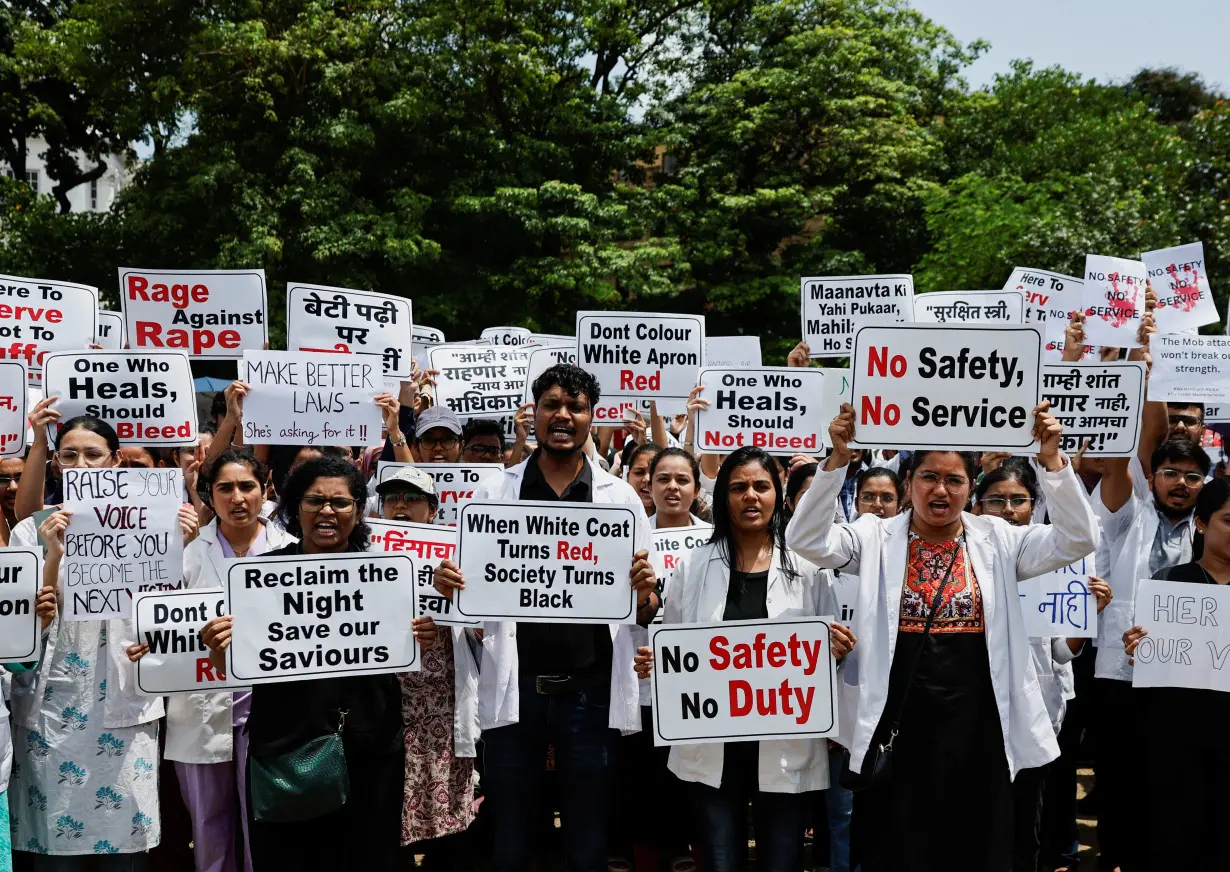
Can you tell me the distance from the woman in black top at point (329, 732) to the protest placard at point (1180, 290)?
6.88 metres

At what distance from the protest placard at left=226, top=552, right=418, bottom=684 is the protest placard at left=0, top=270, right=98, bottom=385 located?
3604mm

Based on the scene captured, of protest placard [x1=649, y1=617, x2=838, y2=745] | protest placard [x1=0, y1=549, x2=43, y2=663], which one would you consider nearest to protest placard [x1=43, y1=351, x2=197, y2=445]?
protest placard [x1=0, y1=549, x2=43, y2=663]

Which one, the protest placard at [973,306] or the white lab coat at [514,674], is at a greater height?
the protest placard at [973,306]

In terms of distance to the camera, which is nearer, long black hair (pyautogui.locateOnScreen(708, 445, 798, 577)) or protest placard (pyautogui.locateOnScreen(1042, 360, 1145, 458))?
long black hair (pyautogui.locateOnScreen(708, 445, 798, 577))

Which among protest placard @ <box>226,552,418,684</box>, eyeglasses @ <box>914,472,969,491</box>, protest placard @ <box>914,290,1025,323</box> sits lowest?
protest placard @ <box>226,552,418,684</box>

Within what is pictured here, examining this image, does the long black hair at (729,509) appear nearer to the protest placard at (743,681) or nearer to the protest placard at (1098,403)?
the protest placard at (743,681)

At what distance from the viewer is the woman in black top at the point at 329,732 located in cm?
469

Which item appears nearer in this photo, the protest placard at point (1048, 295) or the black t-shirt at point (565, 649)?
the black t-shirt at point (565, 649)

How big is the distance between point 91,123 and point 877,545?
90.6 ft

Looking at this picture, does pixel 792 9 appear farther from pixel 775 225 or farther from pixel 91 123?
pixel 91 123

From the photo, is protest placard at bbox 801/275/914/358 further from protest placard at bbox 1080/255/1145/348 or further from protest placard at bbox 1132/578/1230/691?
protest placard at bbox 1132/578/1230/691

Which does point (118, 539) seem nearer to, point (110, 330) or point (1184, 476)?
point (110, 330)

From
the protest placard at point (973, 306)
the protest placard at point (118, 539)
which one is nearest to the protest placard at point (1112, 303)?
the protest placard at point (973, 306)

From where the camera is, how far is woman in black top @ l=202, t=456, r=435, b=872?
15.4ft
